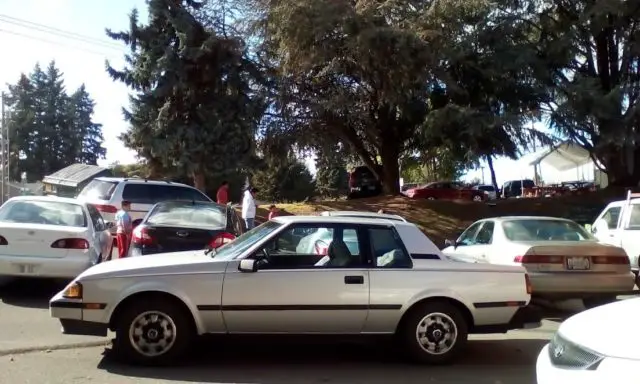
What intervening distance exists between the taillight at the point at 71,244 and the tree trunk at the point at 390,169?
17.1 m

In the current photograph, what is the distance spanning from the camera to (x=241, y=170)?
27031mm

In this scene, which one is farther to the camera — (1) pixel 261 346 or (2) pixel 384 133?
(2) pixel 384 133

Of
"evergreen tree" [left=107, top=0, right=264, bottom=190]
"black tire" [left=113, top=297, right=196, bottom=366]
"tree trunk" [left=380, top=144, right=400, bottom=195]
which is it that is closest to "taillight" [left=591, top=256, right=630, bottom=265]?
"black tire" [left=113, top=297, right=196, bottom=366]

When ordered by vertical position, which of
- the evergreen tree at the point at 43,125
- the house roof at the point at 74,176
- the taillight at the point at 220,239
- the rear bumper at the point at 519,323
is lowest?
the rear bumper at the point at 519,323

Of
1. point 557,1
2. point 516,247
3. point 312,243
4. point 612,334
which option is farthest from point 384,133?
point 612,334

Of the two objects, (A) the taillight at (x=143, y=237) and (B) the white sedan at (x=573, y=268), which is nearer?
(B) the white sedan at (x=573, y=268)

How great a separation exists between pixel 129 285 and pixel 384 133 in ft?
66.1

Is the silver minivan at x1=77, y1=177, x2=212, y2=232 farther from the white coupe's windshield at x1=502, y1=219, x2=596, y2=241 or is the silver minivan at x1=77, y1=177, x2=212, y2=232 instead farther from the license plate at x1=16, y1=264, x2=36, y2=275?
the white coupe's windshield at x1=502, y1=219, x2=596, y2=241

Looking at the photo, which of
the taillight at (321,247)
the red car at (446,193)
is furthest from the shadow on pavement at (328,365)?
the red car at (446,193)

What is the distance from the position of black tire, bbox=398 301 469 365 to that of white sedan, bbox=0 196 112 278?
5327 millimetres

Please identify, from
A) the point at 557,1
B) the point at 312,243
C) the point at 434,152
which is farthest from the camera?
the point at 434,152

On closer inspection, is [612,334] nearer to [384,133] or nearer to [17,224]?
[17,224]

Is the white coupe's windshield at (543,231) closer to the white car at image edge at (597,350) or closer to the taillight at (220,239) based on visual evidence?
the taillight at (220,239)

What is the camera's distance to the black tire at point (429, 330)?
6902 millimetres
